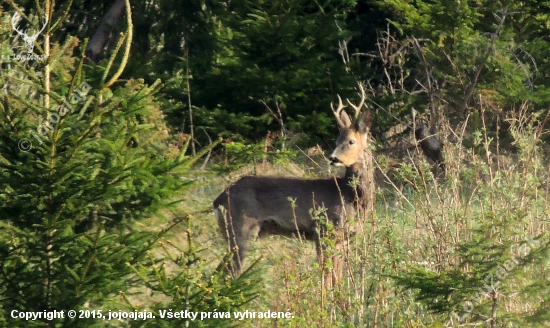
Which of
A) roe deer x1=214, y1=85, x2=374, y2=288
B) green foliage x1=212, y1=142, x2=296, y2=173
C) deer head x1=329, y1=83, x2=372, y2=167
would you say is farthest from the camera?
green foliage x1=212, y1=142, x2=296, y2=173

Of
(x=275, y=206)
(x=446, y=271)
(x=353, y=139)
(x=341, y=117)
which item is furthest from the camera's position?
(x=341, y=117)

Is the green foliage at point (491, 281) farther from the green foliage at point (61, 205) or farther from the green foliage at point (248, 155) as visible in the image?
the green foliage at point (248, 155)

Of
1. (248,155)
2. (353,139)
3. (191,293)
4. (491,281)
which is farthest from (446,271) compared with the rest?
(248,155)

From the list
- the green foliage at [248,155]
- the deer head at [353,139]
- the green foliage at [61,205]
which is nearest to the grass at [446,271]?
the green foliage at [61,205]

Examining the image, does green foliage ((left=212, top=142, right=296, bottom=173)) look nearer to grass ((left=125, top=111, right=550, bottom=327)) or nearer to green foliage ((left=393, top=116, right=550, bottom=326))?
grass ((left=125, top=111, right=550, bottom=327))

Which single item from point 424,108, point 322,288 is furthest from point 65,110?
point 424,108

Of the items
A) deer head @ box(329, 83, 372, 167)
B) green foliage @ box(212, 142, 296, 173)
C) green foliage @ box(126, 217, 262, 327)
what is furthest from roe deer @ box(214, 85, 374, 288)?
green foliage @ box(126, 217, 262, 327)

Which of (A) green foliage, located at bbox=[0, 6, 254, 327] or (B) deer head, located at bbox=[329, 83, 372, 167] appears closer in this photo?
(A) green foliage, located at bbox=[0, 6, 254, 327]

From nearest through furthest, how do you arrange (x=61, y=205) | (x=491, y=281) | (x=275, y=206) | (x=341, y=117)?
(x=61, y=205) < (x=491, y=281) < (x=275, y=206) < (x=341, y=117)

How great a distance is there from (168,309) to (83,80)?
1.32m

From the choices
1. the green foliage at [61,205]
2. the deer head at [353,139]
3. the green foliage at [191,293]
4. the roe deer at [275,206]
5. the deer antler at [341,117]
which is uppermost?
the deer antler at [341,117]

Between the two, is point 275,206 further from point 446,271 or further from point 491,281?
point 491,281

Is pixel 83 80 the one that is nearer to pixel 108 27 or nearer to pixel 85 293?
pixel 85 293

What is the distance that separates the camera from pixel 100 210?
4887mm
